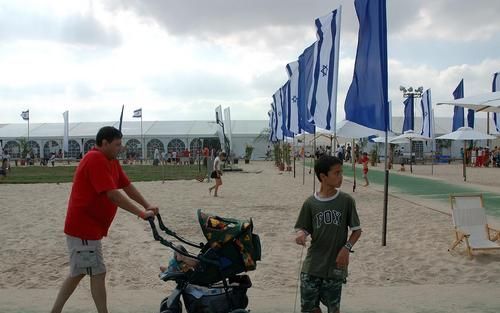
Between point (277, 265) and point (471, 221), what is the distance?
9.79 feet

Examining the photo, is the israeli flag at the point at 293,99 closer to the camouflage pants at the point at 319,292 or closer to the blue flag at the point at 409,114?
the blue flag at the point at 409,114

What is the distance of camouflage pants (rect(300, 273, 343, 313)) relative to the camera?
3.75 meters

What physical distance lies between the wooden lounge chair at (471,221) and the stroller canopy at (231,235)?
14.9 ft

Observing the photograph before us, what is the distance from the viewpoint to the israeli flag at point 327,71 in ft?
42.7

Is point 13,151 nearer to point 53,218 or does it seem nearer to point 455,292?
point 53,218

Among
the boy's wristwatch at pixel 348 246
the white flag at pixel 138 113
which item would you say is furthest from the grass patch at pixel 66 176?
the boy's wristwatch at pixel 348 246

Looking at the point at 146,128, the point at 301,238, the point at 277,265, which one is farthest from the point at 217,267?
the point at 146,128

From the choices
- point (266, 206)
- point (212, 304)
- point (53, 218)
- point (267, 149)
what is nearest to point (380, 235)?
point (266, 206)

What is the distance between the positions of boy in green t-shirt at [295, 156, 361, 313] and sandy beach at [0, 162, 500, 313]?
4.16ft

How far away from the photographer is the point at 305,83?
696 inches

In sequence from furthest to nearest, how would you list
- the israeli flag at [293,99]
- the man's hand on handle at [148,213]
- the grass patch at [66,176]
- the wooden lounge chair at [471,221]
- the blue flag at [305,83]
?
1. the grass patch at [66,176]
2. the israeli flag at [293,99]
3. the blue flag at [305,83]
4. the wooden lounge chair at [471,221]
5. the man's hand on handle at [148,213]

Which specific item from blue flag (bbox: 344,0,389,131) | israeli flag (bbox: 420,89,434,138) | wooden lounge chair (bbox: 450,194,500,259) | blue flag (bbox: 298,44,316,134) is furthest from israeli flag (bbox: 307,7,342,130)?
israeli flag (bbox: 420,89,434,138)

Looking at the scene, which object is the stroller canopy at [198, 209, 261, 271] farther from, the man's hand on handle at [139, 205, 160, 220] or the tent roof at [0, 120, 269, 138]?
the tent roof at [0, 120, 269, 138]

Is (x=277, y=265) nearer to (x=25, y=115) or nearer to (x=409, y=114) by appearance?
(x=409, y=114)
